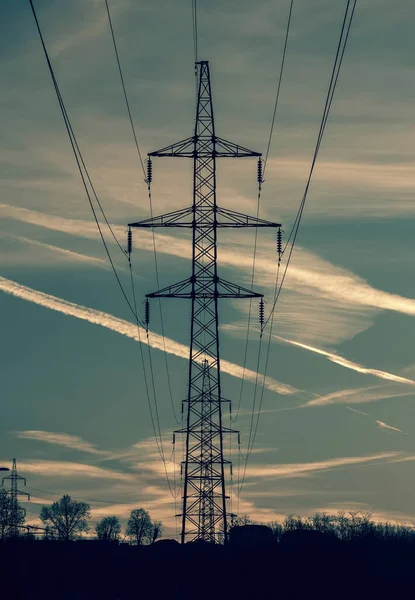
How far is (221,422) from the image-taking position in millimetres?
70875

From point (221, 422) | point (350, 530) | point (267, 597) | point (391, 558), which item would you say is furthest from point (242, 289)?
point (350, 530)

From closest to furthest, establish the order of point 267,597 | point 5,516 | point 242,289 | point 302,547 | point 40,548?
point 242,289
point 267,597
point 302,547
point 40,548
point 5,516

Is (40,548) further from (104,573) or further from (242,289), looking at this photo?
(242,289)

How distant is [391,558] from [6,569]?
2712 centimetres

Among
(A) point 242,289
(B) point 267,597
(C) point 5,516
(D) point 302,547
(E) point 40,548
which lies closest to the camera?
(A) point 242,289

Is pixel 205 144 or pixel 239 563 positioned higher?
pixel 205 144

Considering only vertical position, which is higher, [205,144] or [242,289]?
[205,144]

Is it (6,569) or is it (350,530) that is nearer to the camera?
(6,569)

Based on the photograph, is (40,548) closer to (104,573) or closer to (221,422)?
(104,573)

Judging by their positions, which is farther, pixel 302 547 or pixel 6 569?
pixel 302 547

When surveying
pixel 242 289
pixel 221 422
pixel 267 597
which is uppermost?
pixel 242 289

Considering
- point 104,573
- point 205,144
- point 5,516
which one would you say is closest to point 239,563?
point 104,573

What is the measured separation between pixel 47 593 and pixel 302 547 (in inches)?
714

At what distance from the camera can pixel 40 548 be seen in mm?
99938
